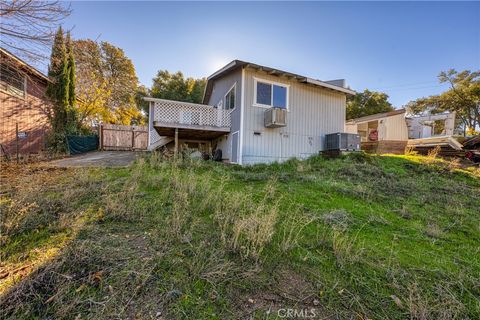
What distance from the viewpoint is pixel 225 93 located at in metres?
11.4

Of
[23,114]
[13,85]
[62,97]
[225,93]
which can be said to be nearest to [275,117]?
[225,93]

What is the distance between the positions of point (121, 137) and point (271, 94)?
12783mm

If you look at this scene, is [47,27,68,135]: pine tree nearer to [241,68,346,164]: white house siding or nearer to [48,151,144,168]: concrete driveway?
[48,151,144,168]: concrete driveway

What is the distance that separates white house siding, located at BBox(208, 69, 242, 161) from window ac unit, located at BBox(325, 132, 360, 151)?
16.8ft

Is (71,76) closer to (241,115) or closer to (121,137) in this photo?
(121,137)

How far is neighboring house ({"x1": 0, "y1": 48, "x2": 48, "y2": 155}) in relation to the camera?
10281 millimetres

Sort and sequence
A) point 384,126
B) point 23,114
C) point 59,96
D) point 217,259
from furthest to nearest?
point 384,126, point 59,96, point 23,114, point 217,259

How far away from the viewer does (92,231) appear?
2.81 m

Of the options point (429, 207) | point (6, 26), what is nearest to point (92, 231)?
point (6, 26)

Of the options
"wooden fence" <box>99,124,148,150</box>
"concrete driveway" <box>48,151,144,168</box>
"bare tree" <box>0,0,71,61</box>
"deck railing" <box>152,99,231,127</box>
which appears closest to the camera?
"bare tree" <box>0,0,71,61</box>

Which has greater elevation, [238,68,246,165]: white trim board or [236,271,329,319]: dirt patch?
[238,68,246,165]: white trim board

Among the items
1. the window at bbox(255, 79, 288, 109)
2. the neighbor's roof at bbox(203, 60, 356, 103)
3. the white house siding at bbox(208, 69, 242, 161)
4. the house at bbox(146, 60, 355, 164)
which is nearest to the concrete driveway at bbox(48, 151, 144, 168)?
the house at bbox(146, 60, 355, 164)

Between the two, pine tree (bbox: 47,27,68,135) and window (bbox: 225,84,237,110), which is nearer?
window (bbox: 225,84,237,110)

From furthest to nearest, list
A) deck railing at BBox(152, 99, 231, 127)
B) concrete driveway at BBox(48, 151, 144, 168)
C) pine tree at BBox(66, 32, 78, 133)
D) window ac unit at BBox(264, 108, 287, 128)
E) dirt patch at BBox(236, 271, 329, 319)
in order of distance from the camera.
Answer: pine tree at BBox(66, 32, 78, 133), window ac unit at BBox(264, 108, 287, 128), deck railing at BBox(152, 99, 231, 127), concrete driveway at BBox(48, 151, 144, 168), dirt patch at BBox(236, 271, 329, 319)
